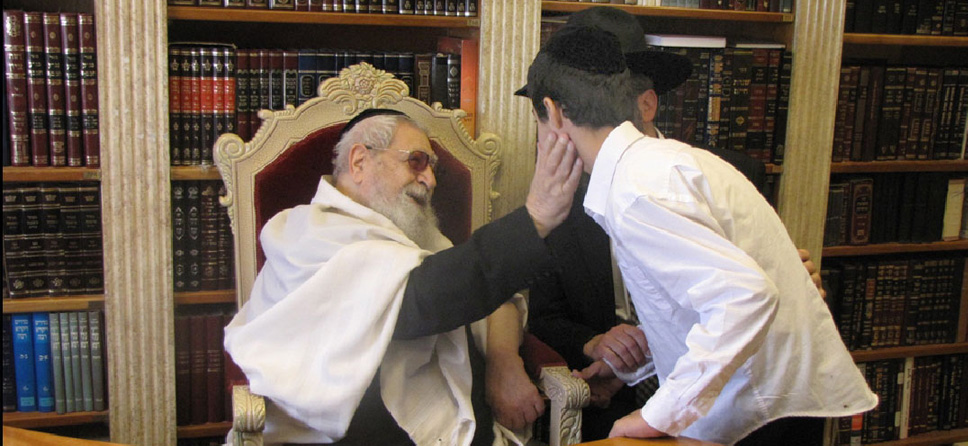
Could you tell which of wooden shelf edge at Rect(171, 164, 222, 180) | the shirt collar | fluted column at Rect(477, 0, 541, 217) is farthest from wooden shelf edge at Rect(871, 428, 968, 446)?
wooden shelf edge at Rect(171, 164, 222, 180)

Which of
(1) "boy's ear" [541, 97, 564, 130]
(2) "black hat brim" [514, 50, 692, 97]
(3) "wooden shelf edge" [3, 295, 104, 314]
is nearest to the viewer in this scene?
(1) "boy's ear" [541, 97, 564, 130]

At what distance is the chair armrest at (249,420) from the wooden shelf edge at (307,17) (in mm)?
1134

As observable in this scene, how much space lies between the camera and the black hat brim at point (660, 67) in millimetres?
2326

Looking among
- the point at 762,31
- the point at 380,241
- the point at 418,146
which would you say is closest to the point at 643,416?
the point at 380,241

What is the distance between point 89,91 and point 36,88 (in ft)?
0.43

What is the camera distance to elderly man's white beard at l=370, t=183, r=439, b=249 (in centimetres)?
212

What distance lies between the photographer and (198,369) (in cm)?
261

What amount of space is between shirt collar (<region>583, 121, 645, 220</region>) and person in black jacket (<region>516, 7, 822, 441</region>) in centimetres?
69

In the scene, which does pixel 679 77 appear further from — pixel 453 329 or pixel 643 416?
pixel 643 416

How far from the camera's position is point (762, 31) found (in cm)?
311

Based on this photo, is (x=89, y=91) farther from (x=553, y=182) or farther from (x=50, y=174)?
(x=553, y=182)

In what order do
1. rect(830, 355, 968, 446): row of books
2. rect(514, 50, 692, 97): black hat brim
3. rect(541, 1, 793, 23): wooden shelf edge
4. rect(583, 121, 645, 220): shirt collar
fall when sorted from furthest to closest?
rect(830, 355, 968, 446): row of books < rect(541, 1, 793, 23): wooden shelf edge < rect(514, 50, 692, 97): black hat brim < rect(583, 121, 645, 220): shirt collar

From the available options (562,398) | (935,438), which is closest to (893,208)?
(935,438)

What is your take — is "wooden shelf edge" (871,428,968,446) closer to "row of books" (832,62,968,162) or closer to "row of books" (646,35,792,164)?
"row of books" (832,62,968,162)
